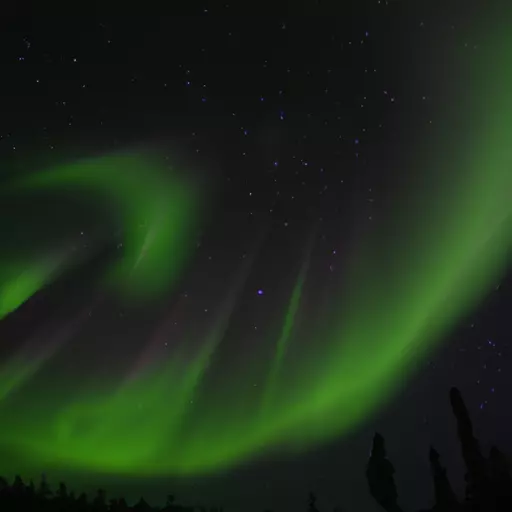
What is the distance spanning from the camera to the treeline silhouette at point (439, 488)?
17453 mm

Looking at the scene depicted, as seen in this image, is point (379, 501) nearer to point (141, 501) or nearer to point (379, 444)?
point (379, 444)

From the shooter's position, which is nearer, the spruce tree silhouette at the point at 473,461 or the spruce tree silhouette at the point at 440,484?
the spruce tree silhouette at the point at 473,461

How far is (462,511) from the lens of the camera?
1786 centimetres

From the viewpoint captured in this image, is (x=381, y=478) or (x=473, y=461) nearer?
(x=473, y=461)

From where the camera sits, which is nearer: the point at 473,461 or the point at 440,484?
the point at 473,461

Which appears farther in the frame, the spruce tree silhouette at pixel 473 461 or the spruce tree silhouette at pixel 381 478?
the spruce tree silhouette at pixel 381 478

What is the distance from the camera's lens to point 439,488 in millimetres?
19047

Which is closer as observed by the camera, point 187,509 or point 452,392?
point 452,392

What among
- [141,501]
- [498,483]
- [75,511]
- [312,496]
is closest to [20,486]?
[75,511]

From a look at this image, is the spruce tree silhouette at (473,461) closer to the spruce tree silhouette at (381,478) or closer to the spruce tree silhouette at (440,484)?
the spruce tree silhouette at (440,484)

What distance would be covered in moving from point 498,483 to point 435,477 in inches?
79.0

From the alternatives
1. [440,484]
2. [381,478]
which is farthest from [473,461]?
[381,478]

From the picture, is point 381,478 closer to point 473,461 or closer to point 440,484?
point 440,484

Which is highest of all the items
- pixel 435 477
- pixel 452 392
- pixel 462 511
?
pixel 452 392
